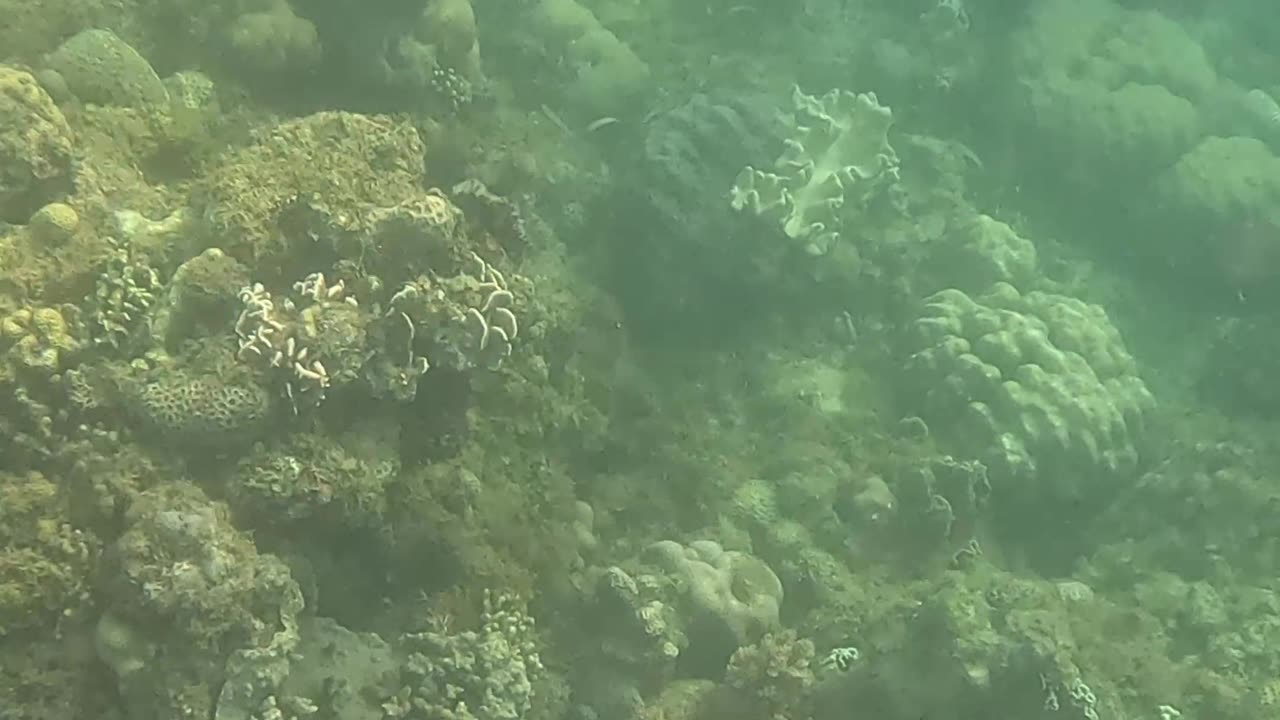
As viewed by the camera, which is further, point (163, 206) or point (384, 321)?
point (163, 206)

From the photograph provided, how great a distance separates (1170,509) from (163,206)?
20.0 ft

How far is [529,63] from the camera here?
7316 millimetres

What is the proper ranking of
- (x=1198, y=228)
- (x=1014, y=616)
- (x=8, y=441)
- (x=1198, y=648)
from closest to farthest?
(x=8, y=441) < (x=1014, y=616) < (x=1198, y=648) < (x=1198, y=228)

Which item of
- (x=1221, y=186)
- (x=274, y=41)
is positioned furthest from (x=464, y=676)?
(x=1221, y=186)

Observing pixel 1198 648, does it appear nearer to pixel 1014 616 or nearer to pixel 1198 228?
pixel 1014 616

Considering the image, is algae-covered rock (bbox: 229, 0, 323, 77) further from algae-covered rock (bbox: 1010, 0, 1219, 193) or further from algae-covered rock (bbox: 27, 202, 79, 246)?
algae-covered rock (bbox: 1010, 0, 1219, 193)

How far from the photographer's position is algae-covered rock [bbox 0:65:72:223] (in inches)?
176

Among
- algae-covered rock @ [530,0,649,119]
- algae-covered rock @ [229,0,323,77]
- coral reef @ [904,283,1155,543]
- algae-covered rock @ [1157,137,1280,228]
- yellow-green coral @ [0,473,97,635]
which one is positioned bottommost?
coral reef @ [904,283,1155,543]

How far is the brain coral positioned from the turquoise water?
0.03m

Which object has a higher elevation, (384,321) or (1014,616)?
(384,321)

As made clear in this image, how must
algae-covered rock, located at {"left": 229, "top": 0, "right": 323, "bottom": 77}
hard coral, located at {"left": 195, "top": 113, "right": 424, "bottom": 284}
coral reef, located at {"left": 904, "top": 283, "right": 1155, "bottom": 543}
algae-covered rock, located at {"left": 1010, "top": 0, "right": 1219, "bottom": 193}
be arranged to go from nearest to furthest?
hard coral, located at {"left": 195, "top": 113, "right": 424, "bottom": 284} → algae-covered rock, located at {"left": 229, "top": 0, "right": 323, "bottom": 77} → coral reef, located at {"left": 904, "top": 283, "right": 1155, "bottom": 543} → algae-covered rock, located at {"left": 1010, "top": 0, "right": 1219, "bottom": 193}

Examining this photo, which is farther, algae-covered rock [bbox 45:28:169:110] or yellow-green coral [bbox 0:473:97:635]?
algae-covered rock [bbox 45:28:169:110]

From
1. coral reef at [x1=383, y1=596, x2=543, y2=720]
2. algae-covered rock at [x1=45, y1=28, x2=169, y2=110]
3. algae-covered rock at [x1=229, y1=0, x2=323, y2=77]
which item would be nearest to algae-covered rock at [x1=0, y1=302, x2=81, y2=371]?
algae-covered rock at [x1=45, y1=28, x2=169, y2=110]

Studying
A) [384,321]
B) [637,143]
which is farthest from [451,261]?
[637,143]
